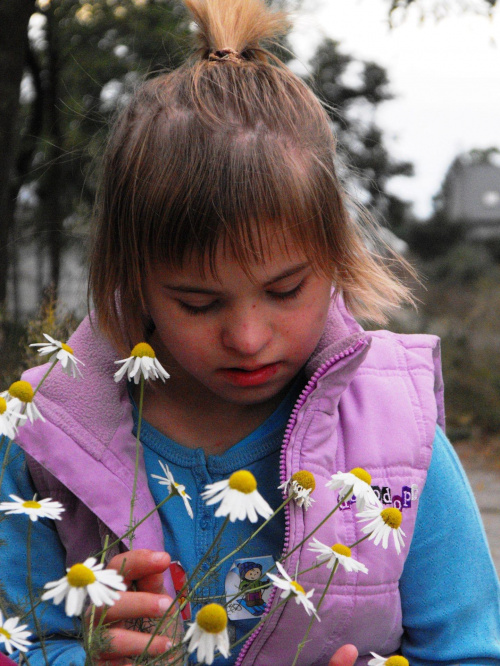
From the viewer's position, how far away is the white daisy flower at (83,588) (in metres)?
0.80

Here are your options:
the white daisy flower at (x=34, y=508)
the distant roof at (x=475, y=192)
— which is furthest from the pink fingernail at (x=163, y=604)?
the distant roof at (x=475, y=192)

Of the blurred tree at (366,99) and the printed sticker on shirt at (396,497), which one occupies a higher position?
the printed sticker on shirt at (396,497)

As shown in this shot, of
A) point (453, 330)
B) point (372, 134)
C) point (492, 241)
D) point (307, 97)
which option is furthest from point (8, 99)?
point (492, 241)

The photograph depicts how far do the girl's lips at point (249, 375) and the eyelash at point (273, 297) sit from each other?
0.12 m

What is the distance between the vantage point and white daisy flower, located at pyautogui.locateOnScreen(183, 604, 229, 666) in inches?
31.9

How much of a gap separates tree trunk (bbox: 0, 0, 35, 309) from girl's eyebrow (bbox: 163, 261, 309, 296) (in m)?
2.86

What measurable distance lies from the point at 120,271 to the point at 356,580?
75 centimetres

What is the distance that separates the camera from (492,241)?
34.9 metres

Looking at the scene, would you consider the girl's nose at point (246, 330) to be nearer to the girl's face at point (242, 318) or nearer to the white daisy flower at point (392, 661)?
the girl's face at point (242, 318)

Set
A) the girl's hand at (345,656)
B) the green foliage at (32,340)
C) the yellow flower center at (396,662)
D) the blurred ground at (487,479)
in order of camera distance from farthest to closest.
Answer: the blurred ground at (487,479), the green foliage at (32,340), the girl's hand at (345,656), the yellow flower center at (396,662)

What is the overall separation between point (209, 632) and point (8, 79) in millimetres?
3974

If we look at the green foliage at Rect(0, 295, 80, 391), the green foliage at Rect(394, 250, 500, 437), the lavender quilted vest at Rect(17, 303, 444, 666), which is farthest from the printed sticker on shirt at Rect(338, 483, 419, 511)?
the green foliage at Rect(394, 250, 500, 437)

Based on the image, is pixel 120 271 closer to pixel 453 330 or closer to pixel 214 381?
pixel 214 381

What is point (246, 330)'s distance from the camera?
1385 mm
